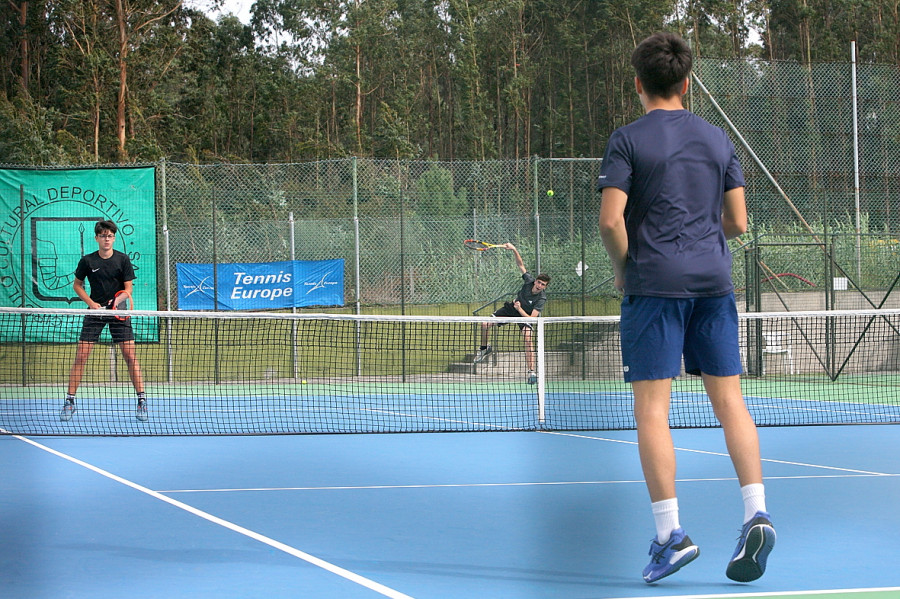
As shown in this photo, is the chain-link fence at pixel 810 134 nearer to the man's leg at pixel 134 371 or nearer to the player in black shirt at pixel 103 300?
the player in black shirt at pixel 103 300

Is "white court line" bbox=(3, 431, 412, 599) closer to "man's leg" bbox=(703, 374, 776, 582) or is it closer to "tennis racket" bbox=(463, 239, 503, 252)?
"man's leg" bbox=(703, 374, 776, 582)

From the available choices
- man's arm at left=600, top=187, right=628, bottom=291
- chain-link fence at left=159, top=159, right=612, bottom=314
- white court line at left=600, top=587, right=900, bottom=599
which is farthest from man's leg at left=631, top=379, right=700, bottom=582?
chain-link fence at left=159, top=159, right=612, bottom=314

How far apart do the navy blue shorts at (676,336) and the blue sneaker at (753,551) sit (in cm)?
47

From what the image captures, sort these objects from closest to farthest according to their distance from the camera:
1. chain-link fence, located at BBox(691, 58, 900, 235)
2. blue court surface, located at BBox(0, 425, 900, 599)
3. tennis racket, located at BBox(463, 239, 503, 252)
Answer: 1. blue court surface, located at BBox(0, 425, 900, 599)
2. chain-link fence, located at BBox(691, 58, 900, 235)
3. tennis racket, located at BBox(463, 239, 503, 252)

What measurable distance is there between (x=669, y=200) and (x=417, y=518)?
182 cm

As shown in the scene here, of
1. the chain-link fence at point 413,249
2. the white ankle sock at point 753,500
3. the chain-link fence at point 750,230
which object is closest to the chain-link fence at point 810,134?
the chain-link fence at point 750,230

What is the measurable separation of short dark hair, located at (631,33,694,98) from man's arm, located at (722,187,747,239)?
37 centimetres

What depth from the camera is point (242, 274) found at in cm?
1251

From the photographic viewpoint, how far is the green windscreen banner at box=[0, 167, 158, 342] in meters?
12.0

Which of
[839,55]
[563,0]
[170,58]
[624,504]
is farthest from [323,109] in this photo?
[624,504]

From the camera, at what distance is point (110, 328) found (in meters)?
8.16

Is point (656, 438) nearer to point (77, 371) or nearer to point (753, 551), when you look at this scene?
point (753, 551)

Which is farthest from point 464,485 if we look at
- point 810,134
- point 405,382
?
point 810,134

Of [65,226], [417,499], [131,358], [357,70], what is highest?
[357,70]
